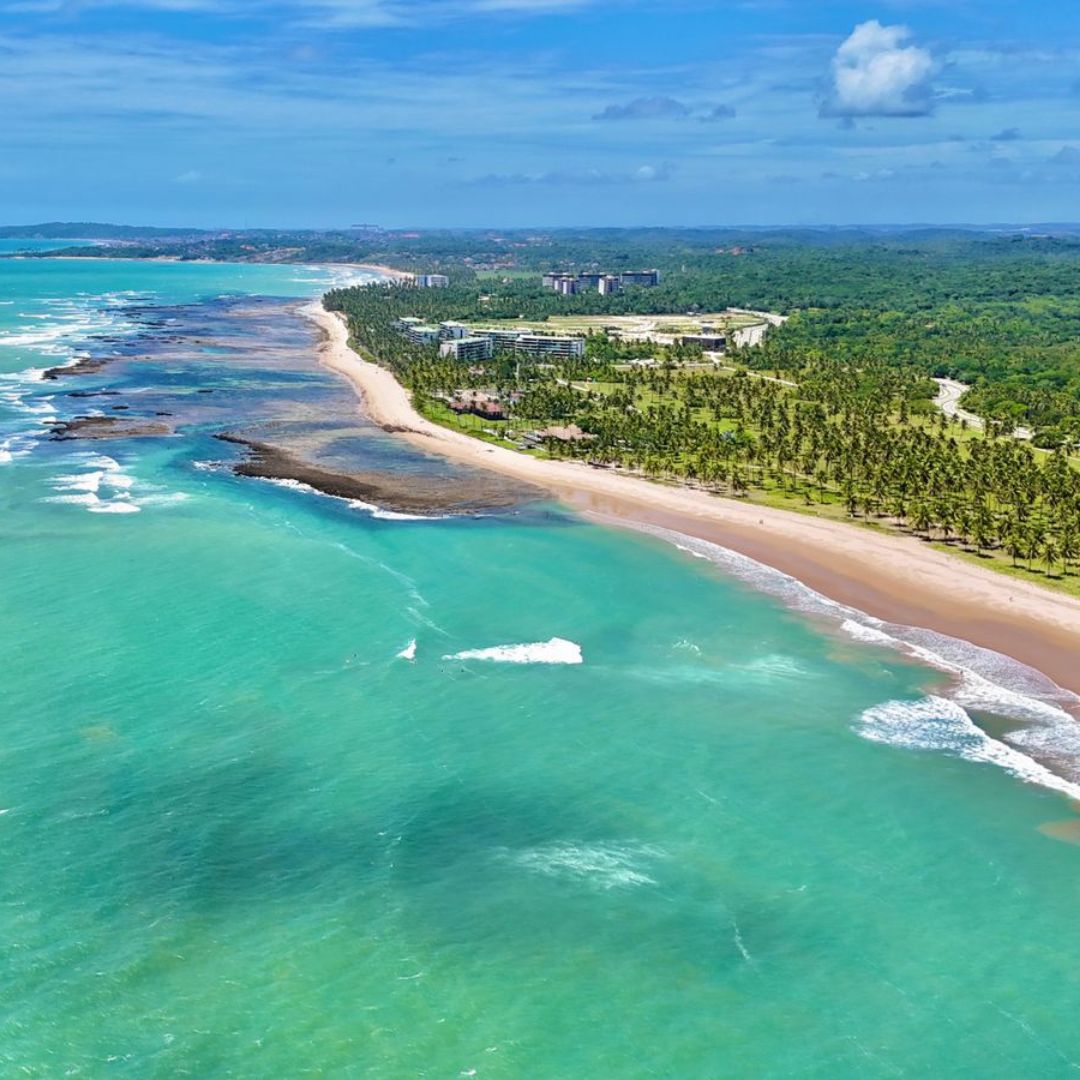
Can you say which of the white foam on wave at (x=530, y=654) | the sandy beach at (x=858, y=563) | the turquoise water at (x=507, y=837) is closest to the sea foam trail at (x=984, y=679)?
the turquoise water at (x=507, y=837)

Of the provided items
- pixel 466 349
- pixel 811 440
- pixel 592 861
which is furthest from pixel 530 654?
pixel 466 349

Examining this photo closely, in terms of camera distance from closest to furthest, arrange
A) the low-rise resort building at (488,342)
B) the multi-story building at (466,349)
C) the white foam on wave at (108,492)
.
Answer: the white foam on wave at (108,492) < the multi-story building at (466,349) < the low-rise resort building at (488,342)

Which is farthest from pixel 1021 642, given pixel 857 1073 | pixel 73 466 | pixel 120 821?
pixel 73 466

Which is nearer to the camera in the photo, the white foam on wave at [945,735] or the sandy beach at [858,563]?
the white foam on wave at [945,735]

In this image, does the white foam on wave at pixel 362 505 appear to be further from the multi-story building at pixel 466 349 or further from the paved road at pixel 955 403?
the multi-story building at pixel 466 349

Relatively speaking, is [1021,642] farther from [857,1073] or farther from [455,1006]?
[455,1006]

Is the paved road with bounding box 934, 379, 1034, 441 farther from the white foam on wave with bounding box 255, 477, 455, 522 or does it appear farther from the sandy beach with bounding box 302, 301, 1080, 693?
the white foam on wave with bounding box 255, 477, 455, 522

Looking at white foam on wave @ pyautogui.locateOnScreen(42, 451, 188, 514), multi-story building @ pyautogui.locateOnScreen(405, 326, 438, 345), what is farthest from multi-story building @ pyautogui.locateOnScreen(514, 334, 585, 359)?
white foam on wave @ pyautogui.locateOnScreen(42, 451, 188, 514)
